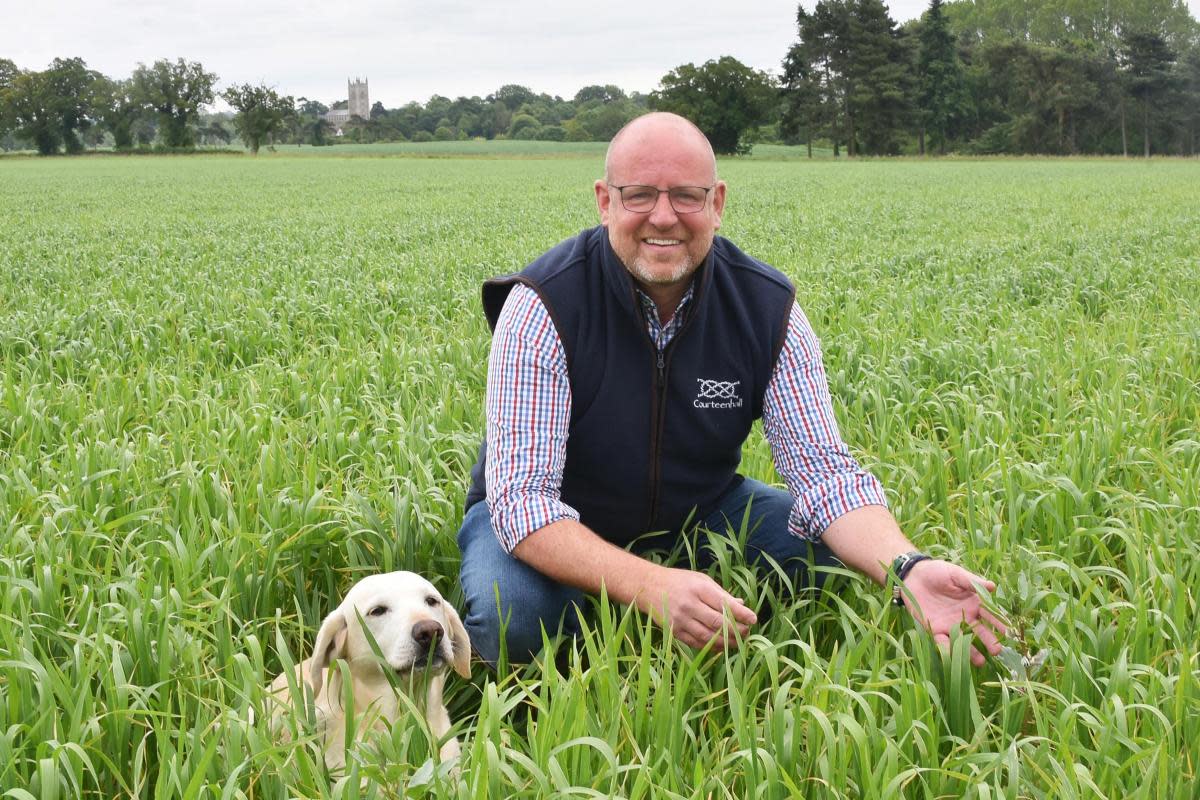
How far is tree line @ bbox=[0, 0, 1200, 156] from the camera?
71875 millimetres

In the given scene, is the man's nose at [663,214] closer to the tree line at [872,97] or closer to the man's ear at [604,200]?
the man's ear at [604,200]

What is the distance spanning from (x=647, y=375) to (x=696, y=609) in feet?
3.10

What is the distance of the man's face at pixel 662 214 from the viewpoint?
3.28m

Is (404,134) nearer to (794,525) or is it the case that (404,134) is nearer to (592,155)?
(592,155)

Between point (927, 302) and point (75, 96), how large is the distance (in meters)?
96.6

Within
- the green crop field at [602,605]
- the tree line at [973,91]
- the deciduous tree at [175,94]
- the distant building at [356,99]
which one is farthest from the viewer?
the distant building at [356,99]

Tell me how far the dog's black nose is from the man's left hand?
1.20m

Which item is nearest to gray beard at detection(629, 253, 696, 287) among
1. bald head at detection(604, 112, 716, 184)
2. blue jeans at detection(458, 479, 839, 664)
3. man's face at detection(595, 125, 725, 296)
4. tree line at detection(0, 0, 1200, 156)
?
A: man's face at detection(595, 125, 725, 296)

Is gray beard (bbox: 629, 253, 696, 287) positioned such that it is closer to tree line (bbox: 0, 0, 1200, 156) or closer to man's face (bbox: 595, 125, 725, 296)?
man's face (bbox: 595, 125, 725, 296)

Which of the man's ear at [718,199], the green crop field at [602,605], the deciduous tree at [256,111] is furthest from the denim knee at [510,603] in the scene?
the deciduous tree at [256,111]

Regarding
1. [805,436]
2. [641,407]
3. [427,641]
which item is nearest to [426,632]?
[427,641]

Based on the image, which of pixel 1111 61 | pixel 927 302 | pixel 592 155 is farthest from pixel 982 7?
pixel 927 302

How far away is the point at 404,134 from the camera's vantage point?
109 m

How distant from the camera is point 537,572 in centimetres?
320
